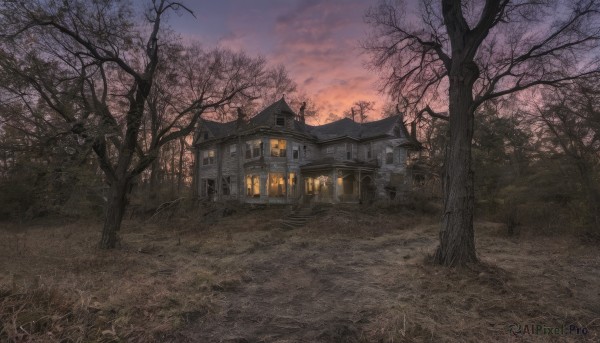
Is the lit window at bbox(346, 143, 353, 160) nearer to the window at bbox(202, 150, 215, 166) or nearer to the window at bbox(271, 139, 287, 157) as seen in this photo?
the window at bbox(271, 139, 287, 157)

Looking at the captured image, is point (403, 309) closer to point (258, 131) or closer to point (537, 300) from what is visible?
point (537, 300)

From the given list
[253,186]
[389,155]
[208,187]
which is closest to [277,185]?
[253,186]

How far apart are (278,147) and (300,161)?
2487 mm

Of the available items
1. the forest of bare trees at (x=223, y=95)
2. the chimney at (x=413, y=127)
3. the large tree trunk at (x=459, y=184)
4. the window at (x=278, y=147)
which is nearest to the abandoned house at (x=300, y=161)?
the window at (x=278, y=147)

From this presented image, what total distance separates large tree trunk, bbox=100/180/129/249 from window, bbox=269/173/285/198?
15.5m

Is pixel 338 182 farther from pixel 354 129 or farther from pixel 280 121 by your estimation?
pixel 280 121

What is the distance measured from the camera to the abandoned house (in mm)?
27109

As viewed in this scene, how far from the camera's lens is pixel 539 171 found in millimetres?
19953

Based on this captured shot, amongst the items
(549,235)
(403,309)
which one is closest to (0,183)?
(403,309)

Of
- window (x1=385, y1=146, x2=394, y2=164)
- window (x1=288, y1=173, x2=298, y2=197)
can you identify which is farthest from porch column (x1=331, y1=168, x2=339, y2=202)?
window (x1=385, y1=146, x2=394, y2=164)

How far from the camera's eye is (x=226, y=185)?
29.7 m

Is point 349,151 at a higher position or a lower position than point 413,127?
lower

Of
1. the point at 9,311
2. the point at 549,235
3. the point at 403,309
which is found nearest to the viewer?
the point at 9,311

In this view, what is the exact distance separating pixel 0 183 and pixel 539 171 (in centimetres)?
3601
